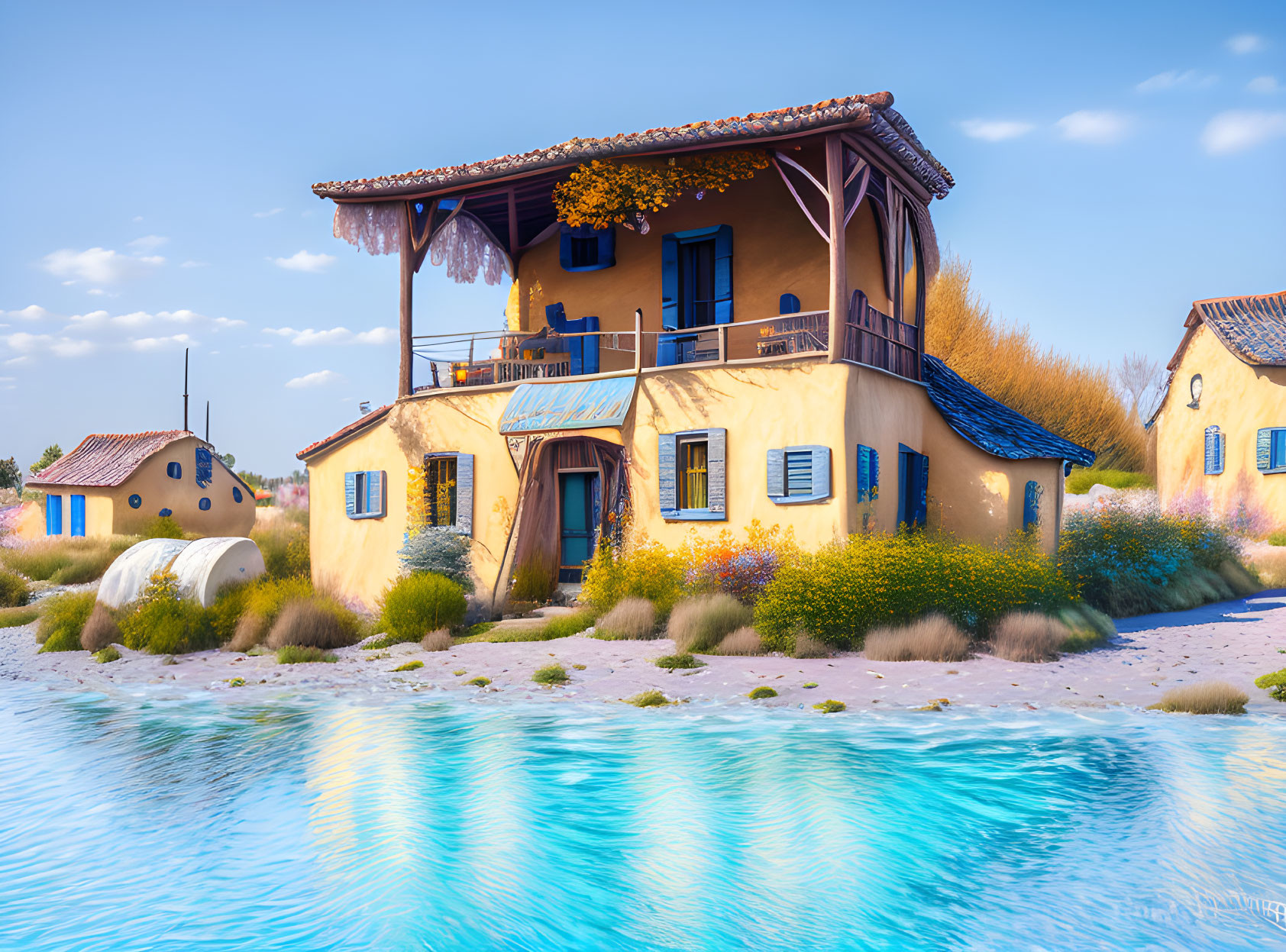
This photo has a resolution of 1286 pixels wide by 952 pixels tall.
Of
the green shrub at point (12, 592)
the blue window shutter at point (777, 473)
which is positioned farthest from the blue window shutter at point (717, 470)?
the green shrub at point (12, 592)

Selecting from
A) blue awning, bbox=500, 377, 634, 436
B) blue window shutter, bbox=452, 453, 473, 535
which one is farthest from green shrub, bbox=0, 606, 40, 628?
blue awning, bbox=500, 377, 634, 436

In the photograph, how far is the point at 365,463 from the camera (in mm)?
17562

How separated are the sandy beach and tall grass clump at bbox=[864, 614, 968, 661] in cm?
15

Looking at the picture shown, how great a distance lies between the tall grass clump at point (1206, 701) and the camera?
29.5 feet

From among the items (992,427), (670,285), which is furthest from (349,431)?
(992,427)

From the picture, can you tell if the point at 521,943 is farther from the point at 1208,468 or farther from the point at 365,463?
the point at 1208,468

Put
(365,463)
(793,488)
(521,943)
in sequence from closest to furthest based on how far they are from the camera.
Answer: (521,943)
(793,488)
(365,463)

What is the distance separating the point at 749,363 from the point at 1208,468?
19.7 m

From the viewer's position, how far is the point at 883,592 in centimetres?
1199

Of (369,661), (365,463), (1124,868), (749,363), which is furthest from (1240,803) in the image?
(365,463)

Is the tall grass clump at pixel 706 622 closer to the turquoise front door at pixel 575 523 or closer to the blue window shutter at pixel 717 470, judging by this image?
the blue window shutter at pixel 717 470

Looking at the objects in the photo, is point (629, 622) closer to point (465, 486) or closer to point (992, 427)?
point (465, 486)

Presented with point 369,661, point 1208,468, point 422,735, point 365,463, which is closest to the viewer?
point 422,735

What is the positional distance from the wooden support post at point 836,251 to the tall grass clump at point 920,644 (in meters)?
4.33
